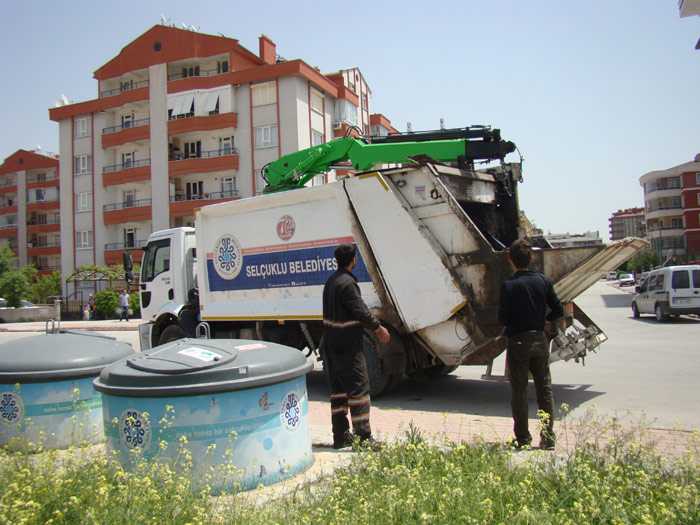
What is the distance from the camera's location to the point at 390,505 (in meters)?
3.24

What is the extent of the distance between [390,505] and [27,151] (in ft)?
270

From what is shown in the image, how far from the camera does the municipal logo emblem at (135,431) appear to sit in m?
4.32

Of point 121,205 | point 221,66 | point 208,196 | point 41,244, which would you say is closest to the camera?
point 208,196

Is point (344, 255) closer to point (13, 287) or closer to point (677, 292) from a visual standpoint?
Answer: point (677, 292)

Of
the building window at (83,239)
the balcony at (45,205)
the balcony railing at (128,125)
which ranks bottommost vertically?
the building window at (83,239)

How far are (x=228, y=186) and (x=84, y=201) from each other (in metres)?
12.8

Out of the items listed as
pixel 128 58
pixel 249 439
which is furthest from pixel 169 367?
pixel 128 58

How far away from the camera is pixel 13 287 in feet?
150

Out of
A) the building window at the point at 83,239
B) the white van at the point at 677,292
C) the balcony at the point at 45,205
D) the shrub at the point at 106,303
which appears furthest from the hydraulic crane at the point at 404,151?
the balcony at the point at 45,205

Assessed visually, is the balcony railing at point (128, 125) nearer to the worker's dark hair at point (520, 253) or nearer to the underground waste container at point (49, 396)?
the underground waste container at point (49, 396)

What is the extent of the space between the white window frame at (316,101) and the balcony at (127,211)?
13.5 metres

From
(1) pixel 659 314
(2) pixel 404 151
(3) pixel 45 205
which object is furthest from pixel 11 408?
(3) pixel 45 205

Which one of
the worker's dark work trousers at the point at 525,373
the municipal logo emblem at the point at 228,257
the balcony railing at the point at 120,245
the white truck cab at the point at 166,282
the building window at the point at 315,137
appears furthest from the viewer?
the balcony railing at the point at 120,245

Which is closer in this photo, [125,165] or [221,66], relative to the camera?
[221,66]
